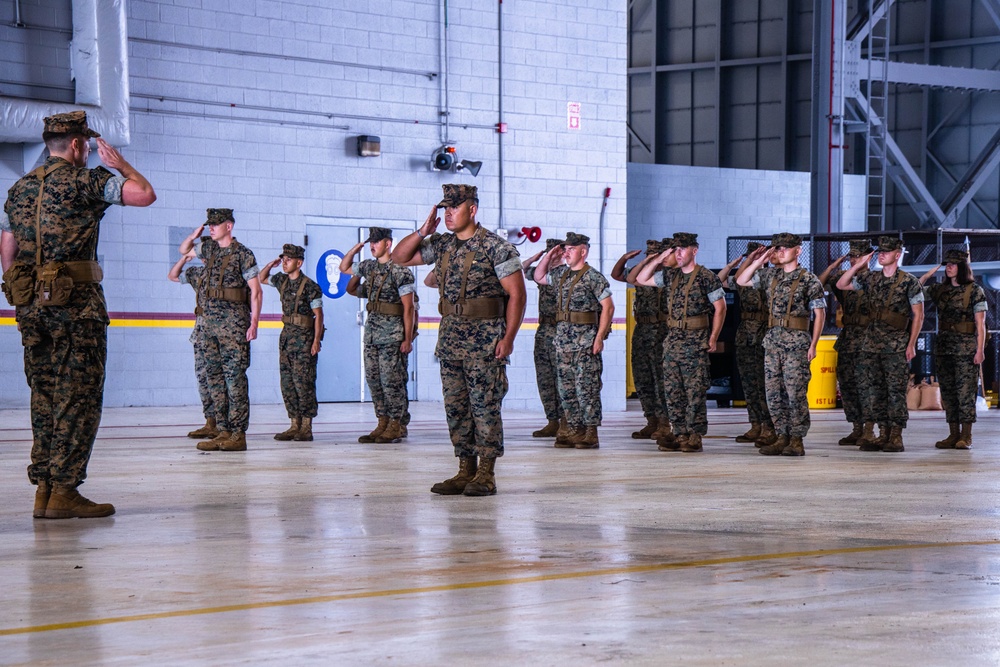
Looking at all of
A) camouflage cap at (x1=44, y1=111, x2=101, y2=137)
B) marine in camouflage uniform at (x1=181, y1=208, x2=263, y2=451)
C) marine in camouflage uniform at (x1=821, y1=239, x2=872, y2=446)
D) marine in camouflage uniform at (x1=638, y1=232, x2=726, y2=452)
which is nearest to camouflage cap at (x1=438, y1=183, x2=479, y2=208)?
camouflage cap at (x1=44, y1=111, x2=101, y2=137)

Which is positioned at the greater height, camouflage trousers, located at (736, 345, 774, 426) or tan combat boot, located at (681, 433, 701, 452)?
camouflage trousers, located at (736, 345, 774, 426)

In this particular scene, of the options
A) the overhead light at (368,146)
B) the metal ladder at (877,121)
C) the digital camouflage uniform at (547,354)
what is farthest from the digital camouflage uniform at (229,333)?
the metal ladder at (877,121)

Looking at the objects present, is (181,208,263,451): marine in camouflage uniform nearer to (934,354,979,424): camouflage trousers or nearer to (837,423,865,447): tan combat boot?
(837,423,865,447): tan combat boot

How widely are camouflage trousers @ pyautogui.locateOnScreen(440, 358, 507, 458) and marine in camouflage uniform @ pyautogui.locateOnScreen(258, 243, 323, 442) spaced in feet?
15.6

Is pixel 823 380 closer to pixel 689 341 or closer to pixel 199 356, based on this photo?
pixel 689 341

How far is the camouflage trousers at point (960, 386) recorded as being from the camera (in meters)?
12.5

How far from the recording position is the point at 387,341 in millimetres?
12484

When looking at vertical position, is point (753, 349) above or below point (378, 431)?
above

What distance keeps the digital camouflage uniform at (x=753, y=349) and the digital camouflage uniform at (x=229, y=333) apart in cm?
447

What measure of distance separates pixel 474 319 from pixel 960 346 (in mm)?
6505

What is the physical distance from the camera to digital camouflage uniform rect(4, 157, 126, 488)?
6707mm

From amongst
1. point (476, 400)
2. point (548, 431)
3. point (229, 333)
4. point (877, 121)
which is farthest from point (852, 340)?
point (877, 121)

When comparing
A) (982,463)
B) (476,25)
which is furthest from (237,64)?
(982,463)

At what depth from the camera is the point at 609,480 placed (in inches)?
355
